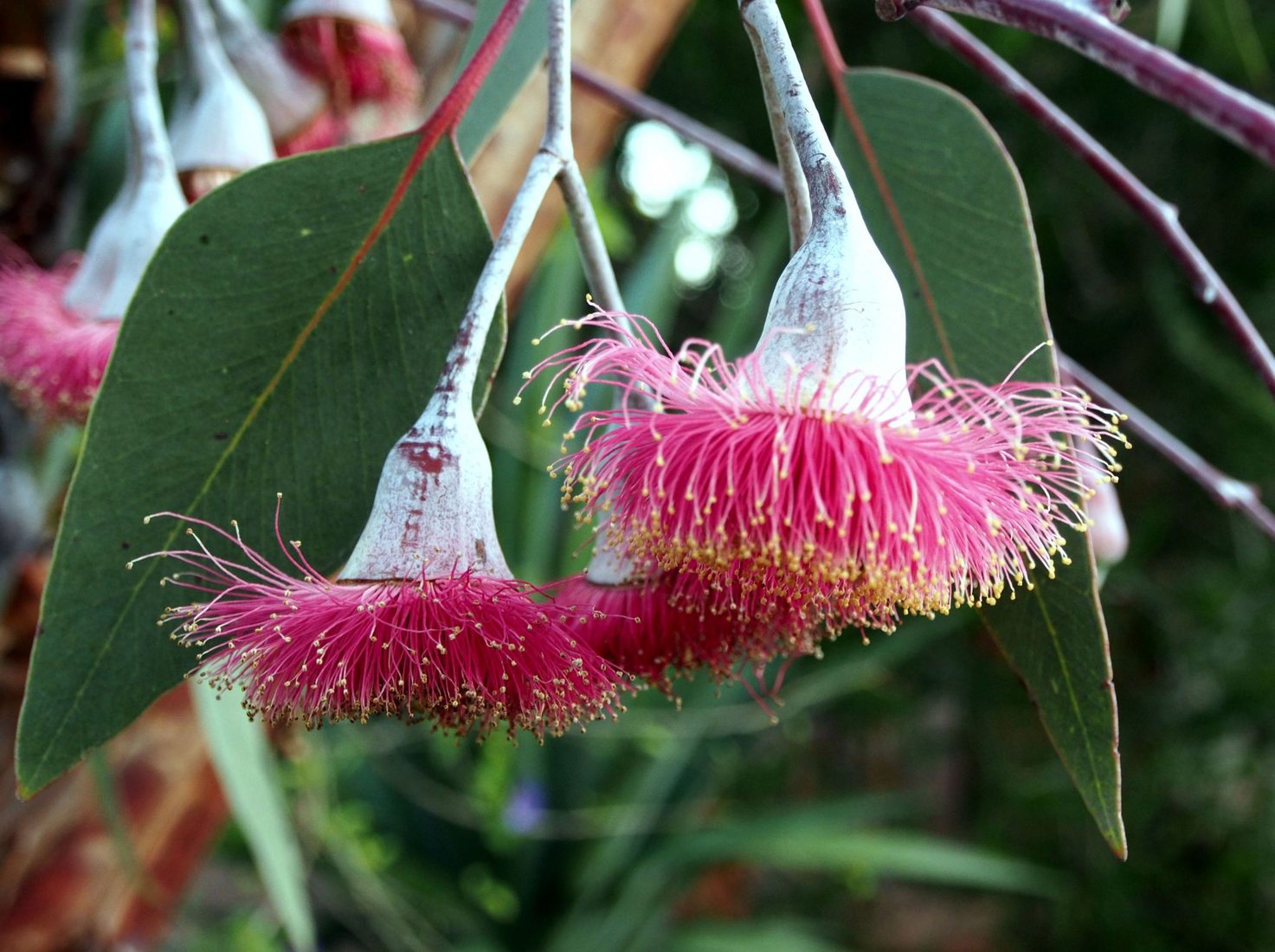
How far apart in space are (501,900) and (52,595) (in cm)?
164

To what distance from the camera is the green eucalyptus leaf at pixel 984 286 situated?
1.48 ft

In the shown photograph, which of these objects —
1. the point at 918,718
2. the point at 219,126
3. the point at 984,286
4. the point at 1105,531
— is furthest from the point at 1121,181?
the point at 918,718

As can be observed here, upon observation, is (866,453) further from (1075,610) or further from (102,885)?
(102,885)

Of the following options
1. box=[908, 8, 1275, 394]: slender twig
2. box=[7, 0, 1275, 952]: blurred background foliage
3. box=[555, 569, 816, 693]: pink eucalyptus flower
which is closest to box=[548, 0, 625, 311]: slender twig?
box=[555, 569, 816, 693]: pink eucalyptus flower

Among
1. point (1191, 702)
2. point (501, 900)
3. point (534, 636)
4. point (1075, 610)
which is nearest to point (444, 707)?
point (534, 636)

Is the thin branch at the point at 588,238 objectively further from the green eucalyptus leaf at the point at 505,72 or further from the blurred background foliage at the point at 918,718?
the blurred background foliage at the point at 918,718

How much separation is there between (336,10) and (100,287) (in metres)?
0.27

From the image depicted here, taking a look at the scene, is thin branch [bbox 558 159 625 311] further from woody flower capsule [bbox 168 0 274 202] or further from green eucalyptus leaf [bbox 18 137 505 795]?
woody flower capsule [bbox 168 0 274 202]

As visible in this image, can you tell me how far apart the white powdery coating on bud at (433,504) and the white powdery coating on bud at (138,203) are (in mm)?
210

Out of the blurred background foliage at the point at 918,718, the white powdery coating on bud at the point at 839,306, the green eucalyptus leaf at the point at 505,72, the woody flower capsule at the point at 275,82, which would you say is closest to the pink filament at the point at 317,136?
the woody flower capsule at the point at 275,82

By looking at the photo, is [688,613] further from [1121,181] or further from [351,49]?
[351,49]

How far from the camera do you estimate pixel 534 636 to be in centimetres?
40

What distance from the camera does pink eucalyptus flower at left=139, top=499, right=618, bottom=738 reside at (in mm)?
383

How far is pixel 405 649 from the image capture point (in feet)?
1.26
